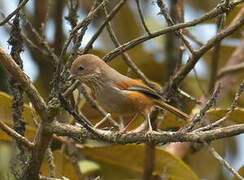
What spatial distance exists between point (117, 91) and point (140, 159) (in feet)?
1.50

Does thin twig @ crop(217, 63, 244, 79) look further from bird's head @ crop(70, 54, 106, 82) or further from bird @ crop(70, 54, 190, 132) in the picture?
bird's head @ crop(70, 54, 106, 82)

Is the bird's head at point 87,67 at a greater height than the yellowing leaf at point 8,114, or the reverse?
the bird's head at point 87,67

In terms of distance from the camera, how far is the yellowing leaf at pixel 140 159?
4051 mm

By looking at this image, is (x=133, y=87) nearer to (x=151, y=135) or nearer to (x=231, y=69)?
(x=231, y=69)

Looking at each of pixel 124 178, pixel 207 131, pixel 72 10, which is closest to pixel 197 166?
pixel 124 178

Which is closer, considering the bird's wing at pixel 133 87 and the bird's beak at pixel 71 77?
the bird's beak at pixel 71 77

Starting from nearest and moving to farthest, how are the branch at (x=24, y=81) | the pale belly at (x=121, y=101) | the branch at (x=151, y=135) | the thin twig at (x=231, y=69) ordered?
the branch at (x=151, y=135)
the branch at (x=24, y=81)
the pale belly at (x=121, y=101)
the thin twig at (x=231, y=69)

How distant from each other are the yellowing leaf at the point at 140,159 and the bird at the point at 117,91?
21 centimetres

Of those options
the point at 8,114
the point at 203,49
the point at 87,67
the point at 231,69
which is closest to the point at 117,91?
the point at 87,67

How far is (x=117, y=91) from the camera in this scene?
417 cm

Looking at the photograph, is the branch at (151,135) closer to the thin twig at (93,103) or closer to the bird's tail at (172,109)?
the thin twig at (93,103)

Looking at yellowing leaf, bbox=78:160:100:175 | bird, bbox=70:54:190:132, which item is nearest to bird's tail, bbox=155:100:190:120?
bird, bbox=70:54:190:132

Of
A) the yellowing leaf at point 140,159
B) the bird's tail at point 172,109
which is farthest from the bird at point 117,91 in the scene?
Result: the yellowing leaf at point 140,159

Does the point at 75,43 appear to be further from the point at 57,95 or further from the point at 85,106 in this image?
the point at 85,106
